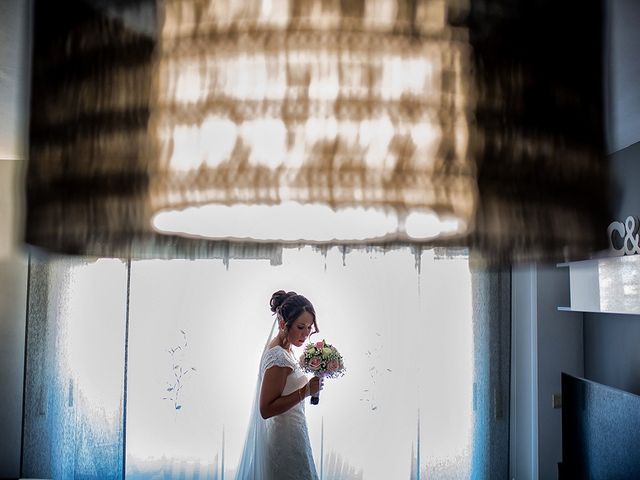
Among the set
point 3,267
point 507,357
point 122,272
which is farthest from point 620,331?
point 3,267

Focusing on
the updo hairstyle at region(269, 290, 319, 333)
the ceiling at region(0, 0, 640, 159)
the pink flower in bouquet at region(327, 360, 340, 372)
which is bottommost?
the pink flower in bouquet at region(327, 360, 340, 372)

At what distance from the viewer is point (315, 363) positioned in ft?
11.4

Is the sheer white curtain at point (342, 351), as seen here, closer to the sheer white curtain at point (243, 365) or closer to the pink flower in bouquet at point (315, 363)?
the sheer white curtain at point (243, 365)

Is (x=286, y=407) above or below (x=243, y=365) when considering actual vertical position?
below

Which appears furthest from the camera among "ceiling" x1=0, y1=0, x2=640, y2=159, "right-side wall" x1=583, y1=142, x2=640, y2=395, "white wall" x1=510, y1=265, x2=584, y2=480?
"white wall" x1=510, y1=265, x2=584, y2=480

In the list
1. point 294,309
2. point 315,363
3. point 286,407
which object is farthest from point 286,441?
point 294,309

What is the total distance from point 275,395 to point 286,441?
0.29m

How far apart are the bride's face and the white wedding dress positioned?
0.09 metres

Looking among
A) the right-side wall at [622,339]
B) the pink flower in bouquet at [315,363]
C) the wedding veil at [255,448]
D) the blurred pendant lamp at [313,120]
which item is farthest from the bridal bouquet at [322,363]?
the blurred pendant lamp at [313,120]

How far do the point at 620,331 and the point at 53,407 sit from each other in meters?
3.66

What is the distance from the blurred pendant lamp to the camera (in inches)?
17.8

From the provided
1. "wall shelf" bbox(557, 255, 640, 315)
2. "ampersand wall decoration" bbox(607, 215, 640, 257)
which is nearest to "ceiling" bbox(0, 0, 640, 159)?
"ampersand wall decoration" bbox(607, 215, 640, 257)

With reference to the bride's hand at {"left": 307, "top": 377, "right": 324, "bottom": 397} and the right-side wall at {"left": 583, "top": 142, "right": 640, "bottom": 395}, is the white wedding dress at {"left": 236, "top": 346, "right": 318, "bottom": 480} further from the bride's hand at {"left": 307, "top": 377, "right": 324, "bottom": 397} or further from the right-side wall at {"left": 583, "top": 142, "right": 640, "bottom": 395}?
the right-side wall at {"left": 583, "top": 142, "right": 640, "bottom": 395}

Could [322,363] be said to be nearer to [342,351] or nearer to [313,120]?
[342,351]
